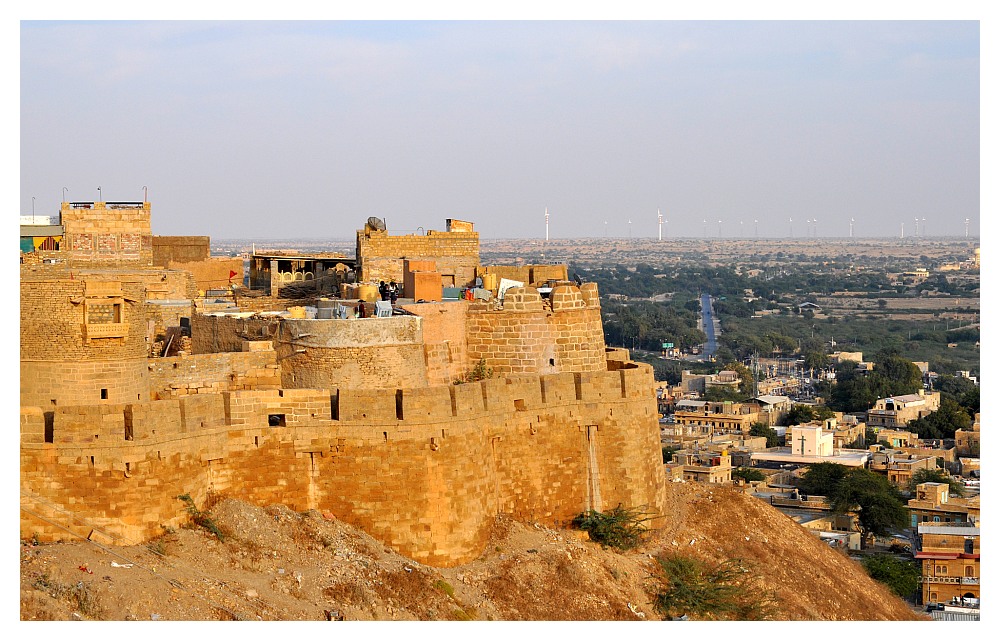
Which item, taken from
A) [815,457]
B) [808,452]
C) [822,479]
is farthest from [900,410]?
[822,479]

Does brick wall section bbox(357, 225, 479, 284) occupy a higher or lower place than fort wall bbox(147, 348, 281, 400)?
higher

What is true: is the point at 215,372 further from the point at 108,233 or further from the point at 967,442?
the point at 967,442

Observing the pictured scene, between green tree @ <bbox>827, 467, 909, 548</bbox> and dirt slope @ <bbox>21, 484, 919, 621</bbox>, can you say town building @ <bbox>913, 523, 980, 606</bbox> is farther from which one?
dirt slope @ <bbox>21, 484, 919, 621</bbox>

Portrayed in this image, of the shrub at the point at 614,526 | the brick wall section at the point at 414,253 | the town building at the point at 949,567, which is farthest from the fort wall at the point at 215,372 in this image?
the town building at the point at 949,567

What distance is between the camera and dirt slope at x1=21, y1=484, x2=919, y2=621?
18000 millimetres

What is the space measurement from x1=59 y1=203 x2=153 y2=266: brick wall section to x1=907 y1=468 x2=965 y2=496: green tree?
187ft

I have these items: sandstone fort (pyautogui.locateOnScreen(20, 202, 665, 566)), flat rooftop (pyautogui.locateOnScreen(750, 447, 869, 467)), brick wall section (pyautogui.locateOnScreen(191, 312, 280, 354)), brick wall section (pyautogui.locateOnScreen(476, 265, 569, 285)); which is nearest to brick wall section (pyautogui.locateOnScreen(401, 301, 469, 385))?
sandstone fort (pyautogui.locateOnScreen(20, 202, 665, 566))

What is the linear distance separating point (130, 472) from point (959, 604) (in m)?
30.3

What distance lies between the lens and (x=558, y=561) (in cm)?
2266

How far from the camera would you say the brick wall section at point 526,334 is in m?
24.6

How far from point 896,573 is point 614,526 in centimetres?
3291

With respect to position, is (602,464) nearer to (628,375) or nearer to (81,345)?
(628,375)

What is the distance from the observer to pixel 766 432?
112188 millimetres

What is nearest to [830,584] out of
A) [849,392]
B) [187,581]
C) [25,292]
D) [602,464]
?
[602,464]
